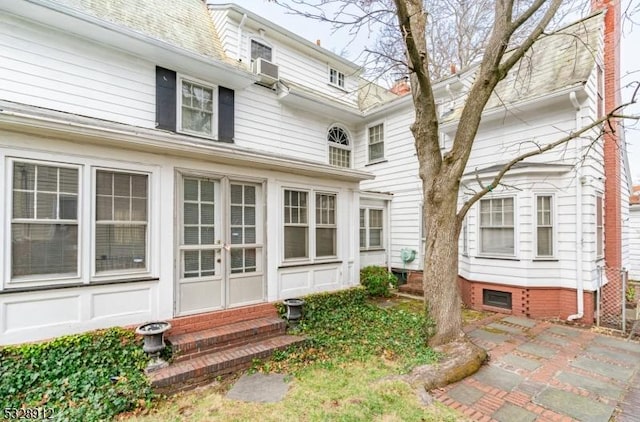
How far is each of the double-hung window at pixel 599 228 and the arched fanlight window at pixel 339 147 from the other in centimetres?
685

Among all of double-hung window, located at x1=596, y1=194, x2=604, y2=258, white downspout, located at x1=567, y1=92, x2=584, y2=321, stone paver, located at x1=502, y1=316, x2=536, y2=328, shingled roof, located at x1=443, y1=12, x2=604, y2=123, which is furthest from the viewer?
double-hung window, located at x1=596, y1=194, x2=604, y2=258

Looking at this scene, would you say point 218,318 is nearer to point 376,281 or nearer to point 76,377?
point 76,377

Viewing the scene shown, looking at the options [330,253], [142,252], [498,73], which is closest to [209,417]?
[142,252]

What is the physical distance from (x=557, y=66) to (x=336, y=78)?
6.21 m

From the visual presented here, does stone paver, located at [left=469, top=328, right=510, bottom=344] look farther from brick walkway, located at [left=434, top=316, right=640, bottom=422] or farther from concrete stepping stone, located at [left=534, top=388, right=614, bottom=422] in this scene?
concrete stepping stone, located at [left=534, top=388, right=614, bottom=422]

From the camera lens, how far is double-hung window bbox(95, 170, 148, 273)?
4.42m

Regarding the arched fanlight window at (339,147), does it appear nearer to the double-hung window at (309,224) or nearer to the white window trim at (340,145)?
the white window trim at (340,145)

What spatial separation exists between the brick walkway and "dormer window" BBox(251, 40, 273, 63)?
28.7 ft

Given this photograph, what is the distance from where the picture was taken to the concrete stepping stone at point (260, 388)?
3754mm

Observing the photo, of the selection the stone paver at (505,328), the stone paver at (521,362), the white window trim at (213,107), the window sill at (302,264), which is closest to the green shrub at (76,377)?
the window sill at (302,264)

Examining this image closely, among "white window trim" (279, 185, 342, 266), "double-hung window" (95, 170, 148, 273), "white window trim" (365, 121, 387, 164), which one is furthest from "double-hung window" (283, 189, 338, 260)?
"white window trim" (365, 121, 387, 164)

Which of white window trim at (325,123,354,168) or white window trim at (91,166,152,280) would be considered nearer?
white window trim at (91,166,152,280)

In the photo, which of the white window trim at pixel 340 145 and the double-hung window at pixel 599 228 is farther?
the white window trim at pixel 340 145

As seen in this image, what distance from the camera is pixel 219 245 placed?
5.39m
